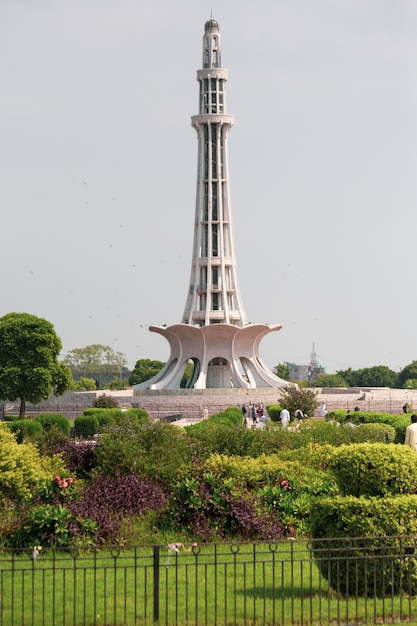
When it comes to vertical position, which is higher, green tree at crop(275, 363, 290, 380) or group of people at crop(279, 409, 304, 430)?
green tree at crop(275, 363, 290, 380)

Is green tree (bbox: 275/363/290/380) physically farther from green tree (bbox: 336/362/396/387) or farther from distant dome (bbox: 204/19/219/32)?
distant dome (bbox: 204/19/219/32)

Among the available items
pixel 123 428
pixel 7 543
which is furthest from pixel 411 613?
pixel 123 428

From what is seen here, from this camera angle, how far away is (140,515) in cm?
1238

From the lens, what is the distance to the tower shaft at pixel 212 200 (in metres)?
54.6

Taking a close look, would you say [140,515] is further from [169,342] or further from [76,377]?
[76,377]

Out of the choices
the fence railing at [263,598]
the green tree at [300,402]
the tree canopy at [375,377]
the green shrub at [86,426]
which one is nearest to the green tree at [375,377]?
the tree canopy at [375,377]

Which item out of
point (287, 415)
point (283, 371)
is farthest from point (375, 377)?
point (287, 415)

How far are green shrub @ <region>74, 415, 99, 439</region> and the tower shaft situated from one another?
25.5 meters

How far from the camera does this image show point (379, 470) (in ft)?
29.3

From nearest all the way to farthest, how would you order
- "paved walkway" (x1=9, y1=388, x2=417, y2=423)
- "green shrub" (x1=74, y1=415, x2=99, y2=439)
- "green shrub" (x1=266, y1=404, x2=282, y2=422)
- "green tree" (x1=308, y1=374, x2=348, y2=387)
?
Answer: "green shrub" (x1=74, y1=415, x2=99, y2=439)
"green shrub" (x1=266, y1=404, x2=282, y2=422)
"paved walkway" (x1=9, y1=388, x2=417, y2=423)
"green tree" (x1=308, y1=374, x2=348, y2=387)

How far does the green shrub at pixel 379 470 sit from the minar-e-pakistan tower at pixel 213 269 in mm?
44611

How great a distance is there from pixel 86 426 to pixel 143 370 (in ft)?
185

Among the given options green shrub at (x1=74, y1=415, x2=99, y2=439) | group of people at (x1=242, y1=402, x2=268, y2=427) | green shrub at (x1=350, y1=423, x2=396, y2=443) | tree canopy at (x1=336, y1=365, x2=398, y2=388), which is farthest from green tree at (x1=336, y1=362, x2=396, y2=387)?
green shrub at (x1=350, y1=423, x2=396, y2=443)

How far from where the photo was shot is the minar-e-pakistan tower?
2144 inches
